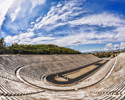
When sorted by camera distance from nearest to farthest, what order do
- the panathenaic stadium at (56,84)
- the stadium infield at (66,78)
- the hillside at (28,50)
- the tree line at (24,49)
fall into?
the panathenaic stadium at (56,84) → the stadium infield at (66,78) → the tree line at (24,49) → the hillside at (28,50)

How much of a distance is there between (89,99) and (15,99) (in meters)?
8.70

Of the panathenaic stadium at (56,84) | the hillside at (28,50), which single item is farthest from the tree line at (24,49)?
the panathenaic stadium at (56,84)

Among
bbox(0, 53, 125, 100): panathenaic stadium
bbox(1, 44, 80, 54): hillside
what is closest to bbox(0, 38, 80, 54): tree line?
bbox(1, 44, 80, 54): hillside

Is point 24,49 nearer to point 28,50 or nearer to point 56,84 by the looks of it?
point 28,50

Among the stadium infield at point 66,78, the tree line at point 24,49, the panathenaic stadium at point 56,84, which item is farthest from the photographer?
the tree line at point 24,49

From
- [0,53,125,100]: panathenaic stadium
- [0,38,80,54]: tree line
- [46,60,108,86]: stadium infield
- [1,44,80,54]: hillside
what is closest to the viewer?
[0,53,125,100]: panathenaic stadium

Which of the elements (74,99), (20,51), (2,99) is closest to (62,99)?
(74,99)

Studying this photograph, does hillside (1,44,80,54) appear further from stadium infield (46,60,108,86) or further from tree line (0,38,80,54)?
stadium infield (46,60,108,86)

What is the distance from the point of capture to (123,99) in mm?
8461

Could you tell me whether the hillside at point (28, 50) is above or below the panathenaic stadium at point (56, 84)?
above

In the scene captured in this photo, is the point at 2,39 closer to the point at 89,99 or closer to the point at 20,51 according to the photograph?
the point at 20,51

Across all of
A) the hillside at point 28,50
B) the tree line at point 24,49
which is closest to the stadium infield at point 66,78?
the tree line at point 24,49

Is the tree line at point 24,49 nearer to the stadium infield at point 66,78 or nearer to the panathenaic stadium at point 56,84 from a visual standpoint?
the panathenaic stadium at point 56,84

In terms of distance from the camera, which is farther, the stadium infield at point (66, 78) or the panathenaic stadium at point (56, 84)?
the stadium infield at point (66, 78)
